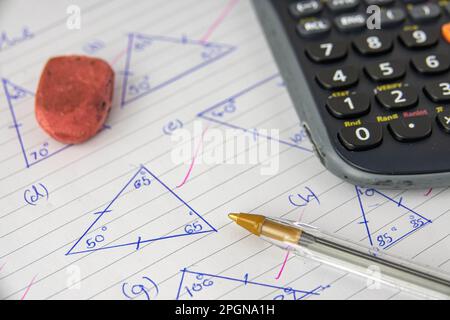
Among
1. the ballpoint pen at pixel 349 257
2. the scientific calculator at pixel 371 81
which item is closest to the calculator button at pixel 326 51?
the scientific calculator at pixel 371 81

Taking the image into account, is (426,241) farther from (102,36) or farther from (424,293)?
(102,36)

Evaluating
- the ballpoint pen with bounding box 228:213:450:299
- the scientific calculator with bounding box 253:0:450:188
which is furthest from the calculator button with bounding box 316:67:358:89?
the ballpoint pen with bounding box 228:213:450:299

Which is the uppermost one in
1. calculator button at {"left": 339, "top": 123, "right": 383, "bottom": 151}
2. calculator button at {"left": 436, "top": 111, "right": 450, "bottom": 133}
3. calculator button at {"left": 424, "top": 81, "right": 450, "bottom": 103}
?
calculator button at {"left": 424, "top": 81, "right": 450, "bottom": 103}

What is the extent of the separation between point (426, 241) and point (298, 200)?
79 mm

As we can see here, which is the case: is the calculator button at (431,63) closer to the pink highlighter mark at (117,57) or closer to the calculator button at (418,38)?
the calculator button at (418,38)

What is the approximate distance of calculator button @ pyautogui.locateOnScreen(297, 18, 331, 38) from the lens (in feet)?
1.41

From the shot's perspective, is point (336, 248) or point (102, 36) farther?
point (102, 36)

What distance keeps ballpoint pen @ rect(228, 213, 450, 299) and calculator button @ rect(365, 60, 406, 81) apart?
118 millimetres

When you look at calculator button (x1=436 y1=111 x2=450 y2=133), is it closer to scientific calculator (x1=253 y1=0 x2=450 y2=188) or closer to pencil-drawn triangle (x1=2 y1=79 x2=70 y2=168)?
scientific calculator (x1=253 y1=0 x2=450 y2=188)

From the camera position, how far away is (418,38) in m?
0.42

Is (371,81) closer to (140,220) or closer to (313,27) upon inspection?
(313,27)

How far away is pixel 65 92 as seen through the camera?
41 centimetres

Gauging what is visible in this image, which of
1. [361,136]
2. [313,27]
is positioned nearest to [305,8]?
[313,27]
